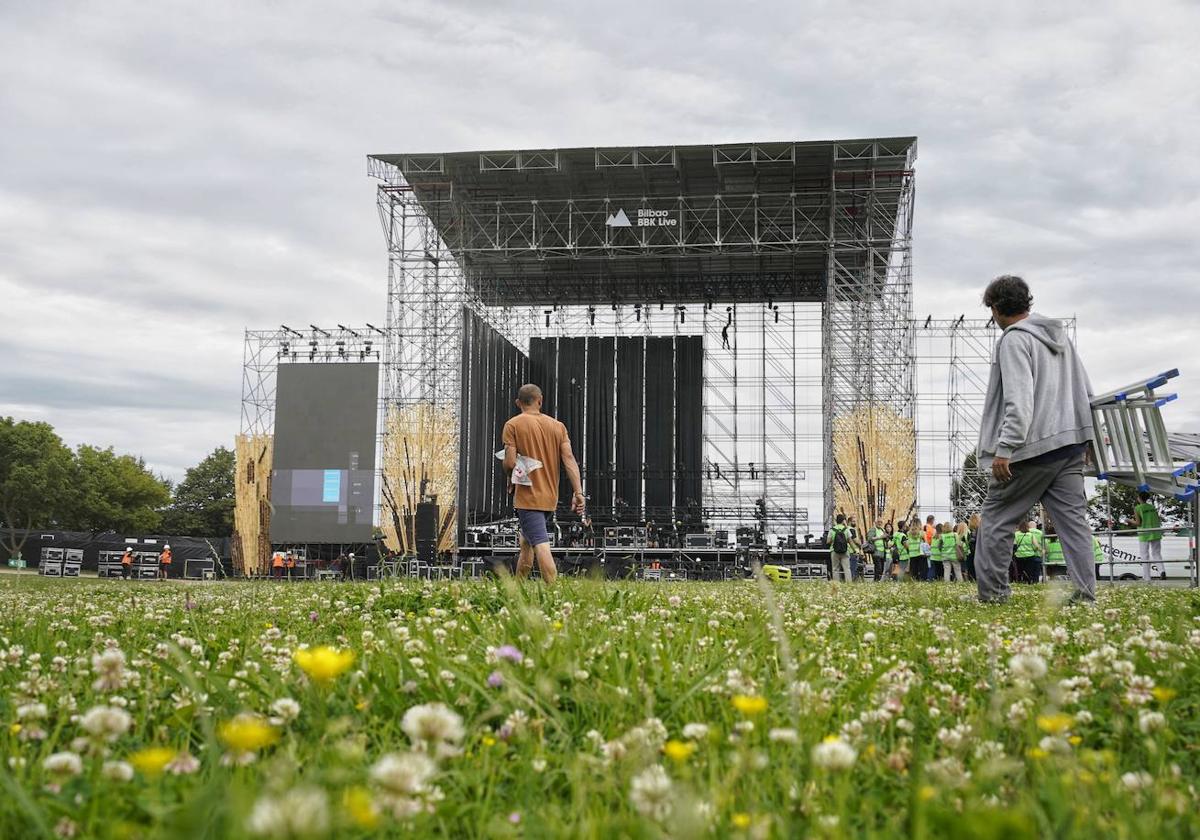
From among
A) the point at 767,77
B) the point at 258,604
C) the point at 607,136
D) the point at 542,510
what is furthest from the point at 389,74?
the point at 258,604

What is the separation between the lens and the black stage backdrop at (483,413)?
2889 centimetres

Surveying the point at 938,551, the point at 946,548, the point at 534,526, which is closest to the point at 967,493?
the point at 938,551

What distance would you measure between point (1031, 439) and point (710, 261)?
28.6 meters

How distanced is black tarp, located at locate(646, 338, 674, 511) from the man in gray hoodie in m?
29.9

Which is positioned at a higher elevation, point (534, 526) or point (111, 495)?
point (111, 495)

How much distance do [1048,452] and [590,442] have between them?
104 feet

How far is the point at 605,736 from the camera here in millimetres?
1855

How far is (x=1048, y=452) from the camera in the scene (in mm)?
Result: 5656

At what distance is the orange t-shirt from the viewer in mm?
7527

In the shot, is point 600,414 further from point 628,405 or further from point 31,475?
point 31,475

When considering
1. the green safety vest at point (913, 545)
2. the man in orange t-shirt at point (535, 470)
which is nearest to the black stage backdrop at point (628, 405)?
the green safety vest at point (913, 545)

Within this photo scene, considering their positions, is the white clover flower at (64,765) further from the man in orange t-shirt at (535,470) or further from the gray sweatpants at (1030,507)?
the man in orange t-shirt at (535,470)

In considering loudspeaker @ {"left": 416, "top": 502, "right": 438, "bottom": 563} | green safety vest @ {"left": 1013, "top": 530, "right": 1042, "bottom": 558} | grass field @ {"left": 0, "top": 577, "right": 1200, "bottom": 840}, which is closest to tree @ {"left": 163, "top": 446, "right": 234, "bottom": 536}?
loudspeaker @ {"left": 416, "top": 502, "right": 438, "bottom": 563}

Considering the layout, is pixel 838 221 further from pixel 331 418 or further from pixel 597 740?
pixel 597 740
